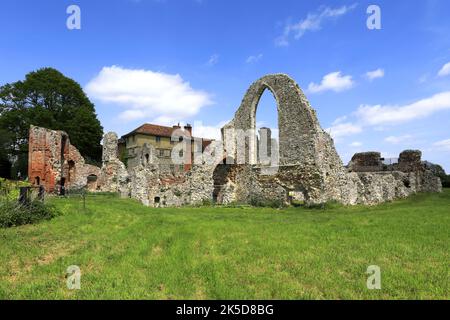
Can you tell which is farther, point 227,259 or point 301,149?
point 301,149

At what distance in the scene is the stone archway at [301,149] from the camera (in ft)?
58.3

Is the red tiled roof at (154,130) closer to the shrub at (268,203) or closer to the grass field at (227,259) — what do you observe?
the shrub at (268,203)

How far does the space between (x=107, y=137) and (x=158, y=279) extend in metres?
21.4

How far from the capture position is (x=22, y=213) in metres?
10.0

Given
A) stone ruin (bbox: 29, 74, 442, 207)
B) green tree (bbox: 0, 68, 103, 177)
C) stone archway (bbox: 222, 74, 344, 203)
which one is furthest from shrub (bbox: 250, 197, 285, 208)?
green tree (bbox: 0, 68, 103, 177)

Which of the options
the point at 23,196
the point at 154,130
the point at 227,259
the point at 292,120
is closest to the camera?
the point at 227,259

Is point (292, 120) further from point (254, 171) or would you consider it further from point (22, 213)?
point (22, 213)

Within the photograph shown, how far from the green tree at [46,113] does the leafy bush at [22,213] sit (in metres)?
29.1

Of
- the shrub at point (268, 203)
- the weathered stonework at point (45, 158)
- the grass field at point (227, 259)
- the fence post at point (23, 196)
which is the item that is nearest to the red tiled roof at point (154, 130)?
the weathered stonework at point (45, 158)

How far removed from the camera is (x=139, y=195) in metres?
21.1

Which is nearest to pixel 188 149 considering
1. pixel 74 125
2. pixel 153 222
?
pixel 74 125

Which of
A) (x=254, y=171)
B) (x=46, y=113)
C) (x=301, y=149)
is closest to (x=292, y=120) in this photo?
(x=301, y=149)

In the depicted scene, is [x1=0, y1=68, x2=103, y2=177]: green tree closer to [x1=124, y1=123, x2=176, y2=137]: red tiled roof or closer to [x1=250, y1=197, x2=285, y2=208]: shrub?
[x1=124, y1=123, x2=176, y2=137]: red tiled roof

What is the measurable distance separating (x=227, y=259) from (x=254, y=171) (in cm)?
1470
